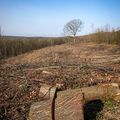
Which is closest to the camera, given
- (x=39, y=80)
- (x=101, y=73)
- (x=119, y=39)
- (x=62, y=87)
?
(x=62, y=87)

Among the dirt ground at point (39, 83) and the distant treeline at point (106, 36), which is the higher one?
the distant treeline at point (106, 36)

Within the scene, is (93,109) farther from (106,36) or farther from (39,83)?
(106,36)

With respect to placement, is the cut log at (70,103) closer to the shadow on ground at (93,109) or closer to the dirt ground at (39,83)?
the shadow on ground at (93,109)

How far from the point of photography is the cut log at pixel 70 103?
150 inches

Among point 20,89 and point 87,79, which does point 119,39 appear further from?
point 20,89

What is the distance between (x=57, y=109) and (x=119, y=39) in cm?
1238

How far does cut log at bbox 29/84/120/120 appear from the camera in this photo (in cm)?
381

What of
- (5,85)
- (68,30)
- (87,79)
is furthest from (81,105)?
(68,30)

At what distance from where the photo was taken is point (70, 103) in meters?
4.14

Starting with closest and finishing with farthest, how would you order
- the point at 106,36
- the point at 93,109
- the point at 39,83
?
the point at 93,109, the point at 39,83, the point at 106,36

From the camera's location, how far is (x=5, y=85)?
216 inches

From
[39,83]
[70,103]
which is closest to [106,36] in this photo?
[39,83]

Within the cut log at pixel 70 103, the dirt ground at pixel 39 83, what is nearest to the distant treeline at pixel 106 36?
the dirt ground at pixel 39 83

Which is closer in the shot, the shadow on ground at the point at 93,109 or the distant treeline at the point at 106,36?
the shadow on ground at the point at 93,109
